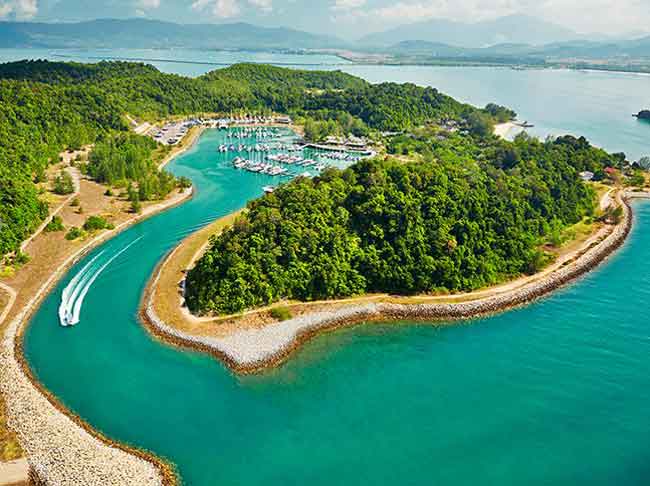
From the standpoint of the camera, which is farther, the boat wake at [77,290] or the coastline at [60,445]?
the boat wake at [77,290]

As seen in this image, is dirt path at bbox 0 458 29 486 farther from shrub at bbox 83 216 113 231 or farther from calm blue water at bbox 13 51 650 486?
shrub at bbox 83 216 113 231

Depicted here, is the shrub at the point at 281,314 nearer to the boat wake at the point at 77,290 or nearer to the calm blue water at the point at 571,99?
the boat wake at the point at 77,290

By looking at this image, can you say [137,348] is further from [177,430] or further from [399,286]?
[399,286]

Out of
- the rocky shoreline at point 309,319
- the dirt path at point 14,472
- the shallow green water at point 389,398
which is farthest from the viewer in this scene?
the rocky shoreline at point 309,319

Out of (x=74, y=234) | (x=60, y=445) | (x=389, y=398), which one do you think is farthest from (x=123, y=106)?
(x=389, y=398)

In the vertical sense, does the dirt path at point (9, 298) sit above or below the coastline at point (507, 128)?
below

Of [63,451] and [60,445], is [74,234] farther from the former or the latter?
[63,451]

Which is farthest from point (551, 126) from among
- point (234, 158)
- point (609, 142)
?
point (234, 158)

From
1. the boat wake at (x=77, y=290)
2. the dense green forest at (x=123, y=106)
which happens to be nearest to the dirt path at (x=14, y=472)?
the boat wake at (x=77, y=290)
